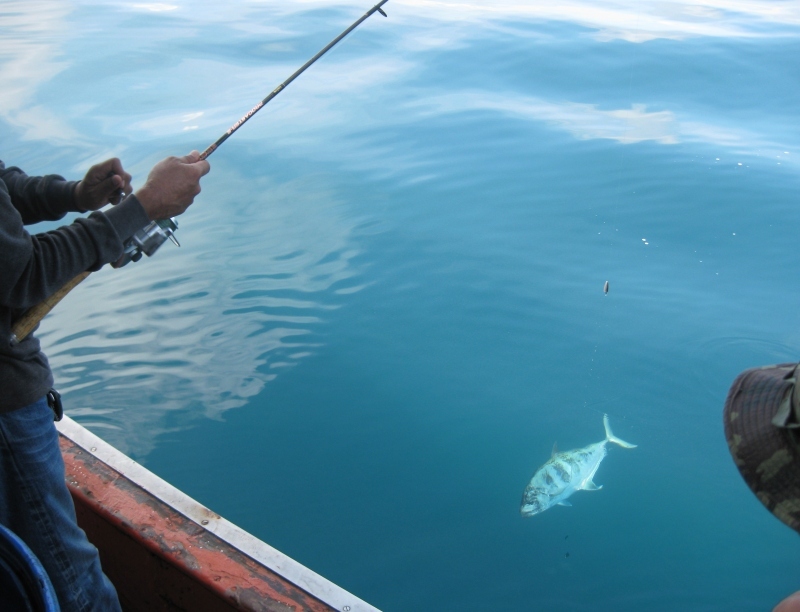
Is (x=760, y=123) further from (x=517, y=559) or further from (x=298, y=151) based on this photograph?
(x=517, y=559)

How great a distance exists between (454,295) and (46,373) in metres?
2.23

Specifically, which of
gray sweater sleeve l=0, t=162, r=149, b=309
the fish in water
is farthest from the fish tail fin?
gray sweater sleeve l=0, t=162, r=149, b=309

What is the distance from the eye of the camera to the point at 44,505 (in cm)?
140

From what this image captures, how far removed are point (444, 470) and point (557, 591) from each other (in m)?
0.59

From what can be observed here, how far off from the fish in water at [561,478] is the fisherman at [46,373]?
5.02 ft

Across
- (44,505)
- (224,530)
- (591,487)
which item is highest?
(44,505)

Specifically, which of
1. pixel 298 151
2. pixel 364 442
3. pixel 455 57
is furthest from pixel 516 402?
pixel 455 57

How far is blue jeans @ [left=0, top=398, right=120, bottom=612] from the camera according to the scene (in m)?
1.35

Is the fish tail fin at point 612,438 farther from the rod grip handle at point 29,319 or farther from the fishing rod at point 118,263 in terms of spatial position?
the rod grip handle at point 29,319

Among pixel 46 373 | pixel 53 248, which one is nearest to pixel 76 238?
pixel 53 248

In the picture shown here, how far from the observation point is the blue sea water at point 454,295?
2.53 m

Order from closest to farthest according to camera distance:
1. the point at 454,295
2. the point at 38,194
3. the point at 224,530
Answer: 1. the point at 38,194
2. the point at 224,530
3. the point at 454,295

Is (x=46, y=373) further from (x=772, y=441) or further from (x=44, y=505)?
(x=772, y=441)

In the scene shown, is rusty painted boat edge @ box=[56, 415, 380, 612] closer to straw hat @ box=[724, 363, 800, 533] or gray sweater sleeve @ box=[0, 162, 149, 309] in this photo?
gray sweater sleeve @ box=[0, 162, 149, 309]
